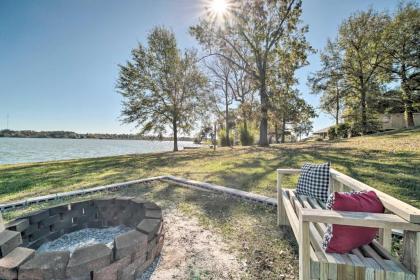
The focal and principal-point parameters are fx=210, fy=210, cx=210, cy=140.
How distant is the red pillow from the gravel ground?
256 cm

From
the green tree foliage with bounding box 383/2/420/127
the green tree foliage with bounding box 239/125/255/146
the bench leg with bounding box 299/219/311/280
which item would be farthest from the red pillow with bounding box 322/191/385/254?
the green tree foliage with bounding box 383/2/420/127

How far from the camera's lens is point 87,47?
386 inches

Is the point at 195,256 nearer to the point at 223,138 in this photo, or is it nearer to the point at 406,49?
the point at 223,138

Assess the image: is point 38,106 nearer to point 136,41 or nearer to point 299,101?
point 136,41

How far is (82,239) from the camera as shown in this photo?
3072 mm

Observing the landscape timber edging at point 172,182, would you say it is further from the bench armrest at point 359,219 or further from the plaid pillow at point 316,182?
the bench armrest at point 359,219

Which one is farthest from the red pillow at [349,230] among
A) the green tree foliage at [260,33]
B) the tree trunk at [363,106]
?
the tree trunk at [363,106]

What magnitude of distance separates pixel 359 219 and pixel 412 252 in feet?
1.26

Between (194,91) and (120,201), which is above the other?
(194,91)

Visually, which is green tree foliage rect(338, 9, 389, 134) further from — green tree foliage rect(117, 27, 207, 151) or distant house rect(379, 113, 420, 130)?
green tree foliage rect(117, 27, 207, 151)

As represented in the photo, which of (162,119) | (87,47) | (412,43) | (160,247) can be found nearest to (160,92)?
(162,119)

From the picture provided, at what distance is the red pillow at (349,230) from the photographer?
5.18 ft

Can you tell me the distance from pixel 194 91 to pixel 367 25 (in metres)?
15.3

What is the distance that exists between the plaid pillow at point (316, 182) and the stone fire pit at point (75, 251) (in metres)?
1.95
